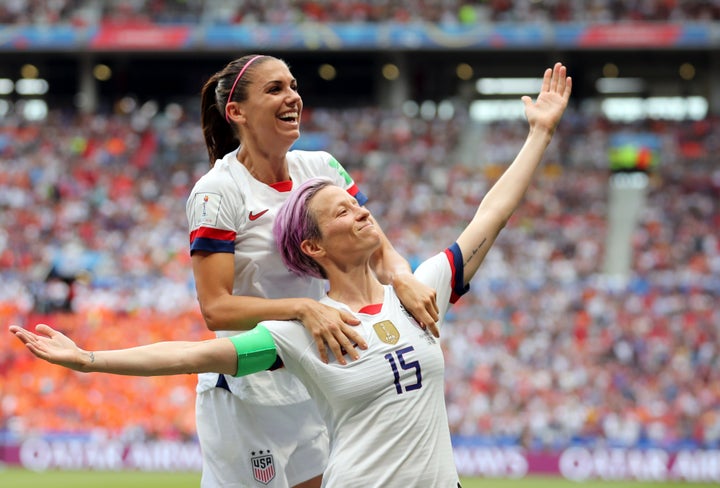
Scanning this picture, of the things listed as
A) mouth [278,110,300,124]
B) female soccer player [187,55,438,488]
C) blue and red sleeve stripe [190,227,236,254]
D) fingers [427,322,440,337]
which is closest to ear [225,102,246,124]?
female soccer player [187,55,438,488]

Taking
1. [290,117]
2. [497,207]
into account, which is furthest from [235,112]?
[497,207]

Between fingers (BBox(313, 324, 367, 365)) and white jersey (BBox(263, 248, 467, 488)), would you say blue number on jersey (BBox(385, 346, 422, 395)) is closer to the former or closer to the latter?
white jersey (BBox(263, 248, 467, 488))

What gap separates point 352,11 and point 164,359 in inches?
1097

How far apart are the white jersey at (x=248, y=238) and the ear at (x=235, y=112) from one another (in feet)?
0.57

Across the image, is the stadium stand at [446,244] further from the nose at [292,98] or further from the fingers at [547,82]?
the nose at [292,98]

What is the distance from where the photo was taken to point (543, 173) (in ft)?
90.0

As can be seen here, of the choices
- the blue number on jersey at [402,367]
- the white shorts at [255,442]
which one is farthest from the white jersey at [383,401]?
the white shorts at [255,442]

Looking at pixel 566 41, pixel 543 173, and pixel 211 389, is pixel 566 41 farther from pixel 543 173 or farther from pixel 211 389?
pixel 211 389

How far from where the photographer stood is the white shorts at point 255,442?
4656mm

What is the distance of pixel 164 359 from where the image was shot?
11.6 feet

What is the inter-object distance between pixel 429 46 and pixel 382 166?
180 inches

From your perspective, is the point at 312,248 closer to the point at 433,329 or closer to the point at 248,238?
the point at 433,329

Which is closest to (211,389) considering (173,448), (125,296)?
(173,448)

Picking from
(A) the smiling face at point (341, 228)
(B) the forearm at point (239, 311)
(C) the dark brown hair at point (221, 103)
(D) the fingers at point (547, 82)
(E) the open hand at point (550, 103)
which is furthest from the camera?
(C) the dark brown hair at point (221, 103)
